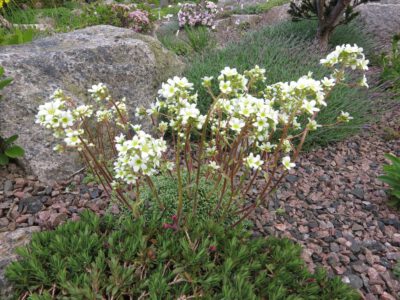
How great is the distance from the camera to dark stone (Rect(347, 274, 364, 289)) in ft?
7.87

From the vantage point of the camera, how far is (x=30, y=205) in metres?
2.80

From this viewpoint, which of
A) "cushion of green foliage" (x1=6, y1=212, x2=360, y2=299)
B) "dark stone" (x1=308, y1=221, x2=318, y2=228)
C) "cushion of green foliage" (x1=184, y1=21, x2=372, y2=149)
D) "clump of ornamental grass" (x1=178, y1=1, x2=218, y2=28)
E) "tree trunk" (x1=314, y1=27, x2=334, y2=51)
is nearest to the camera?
"cushion of green foliage" (x1=6, y1=212, x2=360, y2=299)

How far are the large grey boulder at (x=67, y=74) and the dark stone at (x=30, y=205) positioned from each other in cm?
29

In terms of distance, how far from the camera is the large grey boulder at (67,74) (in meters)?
3.09

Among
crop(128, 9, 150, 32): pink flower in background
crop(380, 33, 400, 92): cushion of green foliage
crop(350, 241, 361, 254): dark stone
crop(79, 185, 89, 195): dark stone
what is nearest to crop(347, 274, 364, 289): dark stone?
crop(350, 241, 361, 254): dark stone

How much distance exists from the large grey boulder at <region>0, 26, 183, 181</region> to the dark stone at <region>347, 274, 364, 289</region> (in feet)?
8.30

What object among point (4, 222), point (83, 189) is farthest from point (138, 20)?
point (4, 222)

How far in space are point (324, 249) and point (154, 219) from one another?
4.57 ft

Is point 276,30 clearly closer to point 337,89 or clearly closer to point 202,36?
point 202,36

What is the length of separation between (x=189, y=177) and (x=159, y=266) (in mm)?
592

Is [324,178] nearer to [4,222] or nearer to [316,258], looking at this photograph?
[316,258]

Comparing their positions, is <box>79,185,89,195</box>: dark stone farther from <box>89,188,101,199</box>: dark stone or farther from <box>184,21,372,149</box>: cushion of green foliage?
<box>184,21,372,149</box>: cushion of green foliage

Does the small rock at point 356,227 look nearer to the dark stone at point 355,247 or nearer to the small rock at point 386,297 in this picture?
the dark stone at point 355,247

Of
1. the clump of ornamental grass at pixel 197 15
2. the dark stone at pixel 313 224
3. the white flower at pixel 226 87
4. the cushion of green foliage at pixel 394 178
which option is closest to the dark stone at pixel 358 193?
the cushion of green foliage at pixel 394 178
